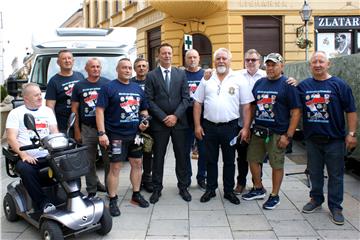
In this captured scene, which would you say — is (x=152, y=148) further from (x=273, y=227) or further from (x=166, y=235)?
(x=273, y=227)

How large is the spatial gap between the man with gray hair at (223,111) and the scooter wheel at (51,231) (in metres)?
2.09

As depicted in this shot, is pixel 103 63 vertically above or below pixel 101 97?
above

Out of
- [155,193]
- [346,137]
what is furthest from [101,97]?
[346,137]

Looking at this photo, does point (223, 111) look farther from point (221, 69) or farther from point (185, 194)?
point (185, 194)

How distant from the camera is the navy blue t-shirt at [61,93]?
18.7 ft

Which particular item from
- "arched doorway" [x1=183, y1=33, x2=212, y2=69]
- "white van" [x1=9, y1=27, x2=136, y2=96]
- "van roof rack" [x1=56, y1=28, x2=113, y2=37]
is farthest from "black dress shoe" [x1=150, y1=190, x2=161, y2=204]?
"arched doorway" [x1=183, y1=33, x2=212, y2=69]

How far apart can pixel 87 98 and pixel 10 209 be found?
164 centimetres

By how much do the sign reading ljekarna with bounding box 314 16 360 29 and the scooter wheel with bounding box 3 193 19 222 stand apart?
14896mm

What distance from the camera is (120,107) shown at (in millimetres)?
5066

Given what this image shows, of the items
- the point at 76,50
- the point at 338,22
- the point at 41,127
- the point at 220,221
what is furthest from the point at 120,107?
the point at 338,22

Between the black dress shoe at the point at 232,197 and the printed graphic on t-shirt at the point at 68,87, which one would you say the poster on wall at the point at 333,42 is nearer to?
the black dress shoe at the point at 232,197

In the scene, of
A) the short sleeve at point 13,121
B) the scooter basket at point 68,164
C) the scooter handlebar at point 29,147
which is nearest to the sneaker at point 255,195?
the scooter basket at point 68,164

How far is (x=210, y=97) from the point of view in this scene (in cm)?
538

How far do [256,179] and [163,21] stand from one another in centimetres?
1362
